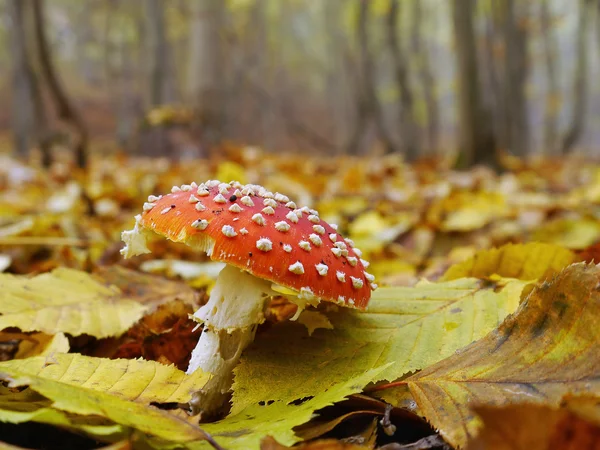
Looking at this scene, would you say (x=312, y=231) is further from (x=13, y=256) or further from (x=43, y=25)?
(x=43, y=25)

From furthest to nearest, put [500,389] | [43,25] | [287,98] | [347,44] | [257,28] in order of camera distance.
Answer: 1. [287,98]
2. [257,28]
3. [347,44]
4. [43,25]
5. [500,389]

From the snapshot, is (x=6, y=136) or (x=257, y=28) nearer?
(x=257, y=28)

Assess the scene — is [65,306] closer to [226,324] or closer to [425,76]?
[226,324]

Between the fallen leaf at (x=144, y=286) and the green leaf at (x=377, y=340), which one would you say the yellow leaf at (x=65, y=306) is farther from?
the green leaf at (x=377, y=340)

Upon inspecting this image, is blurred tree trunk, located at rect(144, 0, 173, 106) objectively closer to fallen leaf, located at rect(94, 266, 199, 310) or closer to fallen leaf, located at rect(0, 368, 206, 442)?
fallen leaf, located at rect(94, 266, 199, 310)

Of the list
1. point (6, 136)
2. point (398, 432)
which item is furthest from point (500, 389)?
point (6, 136)
